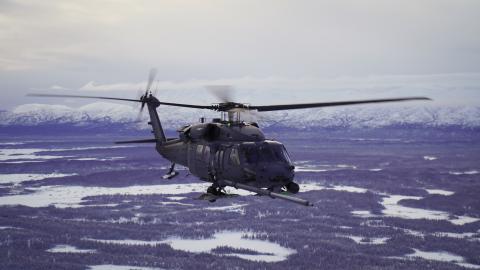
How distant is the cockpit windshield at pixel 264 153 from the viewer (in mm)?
35375

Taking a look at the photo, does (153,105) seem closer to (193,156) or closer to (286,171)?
(193,156)

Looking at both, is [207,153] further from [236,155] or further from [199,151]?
[236,155]

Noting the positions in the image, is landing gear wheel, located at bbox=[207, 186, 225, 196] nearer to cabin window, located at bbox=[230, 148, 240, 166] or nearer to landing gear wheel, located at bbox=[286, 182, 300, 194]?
cabin window, located at bbox=[230, 148, 240, 166]

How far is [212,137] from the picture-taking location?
3938 centimetres

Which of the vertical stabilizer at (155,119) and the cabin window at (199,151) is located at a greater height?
the vertical stabilizer at (155,119)

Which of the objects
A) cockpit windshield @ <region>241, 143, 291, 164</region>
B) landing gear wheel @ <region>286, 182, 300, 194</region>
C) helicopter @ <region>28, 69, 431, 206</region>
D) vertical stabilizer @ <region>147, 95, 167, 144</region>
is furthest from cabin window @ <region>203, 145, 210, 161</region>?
vertical stabilizer @ <region>147, 95, 167, 144</region>

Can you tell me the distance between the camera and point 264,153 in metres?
35.6

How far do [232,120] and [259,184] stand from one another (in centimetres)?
606

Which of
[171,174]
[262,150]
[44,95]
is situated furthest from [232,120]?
[44,95]

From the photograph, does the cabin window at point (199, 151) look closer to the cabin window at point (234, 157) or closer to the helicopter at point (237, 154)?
the helicopter at point (237, 154)

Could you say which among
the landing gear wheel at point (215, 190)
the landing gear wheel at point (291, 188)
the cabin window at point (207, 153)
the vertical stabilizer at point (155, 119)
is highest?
the vertical stabilizer at point (155, 119)

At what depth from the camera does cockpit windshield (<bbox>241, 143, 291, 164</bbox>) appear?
35375 mm

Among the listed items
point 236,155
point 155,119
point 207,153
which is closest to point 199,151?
point 207,153

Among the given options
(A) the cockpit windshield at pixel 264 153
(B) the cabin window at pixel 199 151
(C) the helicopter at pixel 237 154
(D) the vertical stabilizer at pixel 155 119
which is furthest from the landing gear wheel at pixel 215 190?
(D) the vertical stabilizer at pixel 155 119
